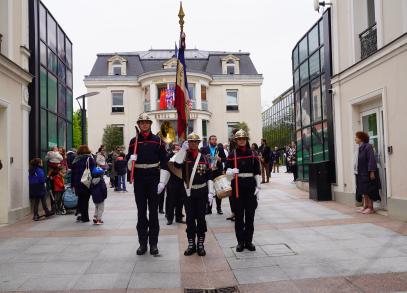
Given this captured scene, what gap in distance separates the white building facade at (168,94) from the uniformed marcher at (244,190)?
1254 inches

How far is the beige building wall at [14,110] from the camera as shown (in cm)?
980

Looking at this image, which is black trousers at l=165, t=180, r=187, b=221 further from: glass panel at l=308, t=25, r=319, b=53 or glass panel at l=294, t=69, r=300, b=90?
glass panel at l=294, t=69, r=300, b=90

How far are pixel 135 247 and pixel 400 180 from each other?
5.51 metres

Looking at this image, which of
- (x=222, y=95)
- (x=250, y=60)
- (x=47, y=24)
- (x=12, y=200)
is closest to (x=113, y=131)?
(x=222, y=95)

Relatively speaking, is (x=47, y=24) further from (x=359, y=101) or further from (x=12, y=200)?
(x=359, y=101)

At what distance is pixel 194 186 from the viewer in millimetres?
6688

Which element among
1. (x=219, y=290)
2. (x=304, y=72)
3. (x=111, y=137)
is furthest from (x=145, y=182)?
(x=111, y=137)

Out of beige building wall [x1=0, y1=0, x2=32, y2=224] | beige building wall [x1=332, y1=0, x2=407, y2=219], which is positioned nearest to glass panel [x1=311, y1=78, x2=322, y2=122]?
beige building wall [x1=332, y1=0, x2=407, y2=219]

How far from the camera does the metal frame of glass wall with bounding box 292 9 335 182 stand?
12.7 meters

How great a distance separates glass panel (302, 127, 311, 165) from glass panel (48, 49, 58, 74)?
8591mm

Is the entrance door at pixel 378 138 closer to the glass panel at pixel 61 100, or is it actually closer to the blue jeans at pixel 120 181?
the glass panel at pixel 61 100

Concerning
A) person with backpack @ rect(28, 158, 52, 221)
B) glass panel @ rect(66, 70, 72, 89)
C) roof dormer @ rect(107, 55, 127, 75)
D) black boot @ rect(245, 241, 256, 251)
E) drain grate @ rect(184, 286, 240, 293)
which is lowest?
drain grate @ rect(184, 286, 240, 293)

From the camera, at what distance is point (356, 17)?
1116cm

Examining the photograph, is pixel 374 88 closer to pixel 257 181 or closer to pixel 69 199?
pixel 257 181
